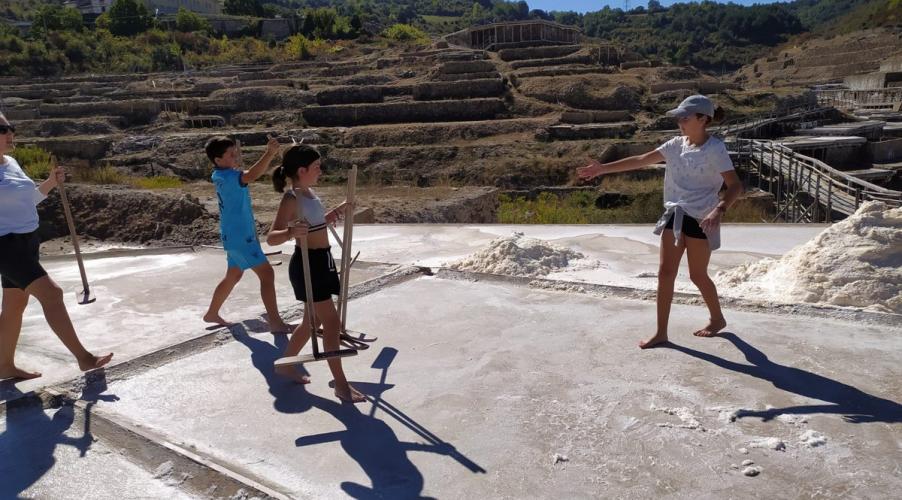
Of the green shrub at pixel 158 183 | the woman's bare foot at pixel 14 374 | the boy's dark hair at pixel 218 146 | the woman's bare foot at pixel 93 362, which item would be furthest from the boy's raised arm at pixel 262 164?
the green shrub at pixel 158 183

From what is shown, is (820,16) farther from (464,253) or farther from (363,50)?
(464,253)

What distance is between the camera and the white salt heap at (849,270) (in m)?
4.44

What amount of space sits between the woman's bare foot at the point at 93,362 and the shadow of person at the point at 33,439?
0.48 feet

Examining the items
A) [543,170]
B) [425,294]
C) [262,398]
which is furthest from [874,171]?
[262,398]

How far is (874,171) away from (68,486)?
2709cm

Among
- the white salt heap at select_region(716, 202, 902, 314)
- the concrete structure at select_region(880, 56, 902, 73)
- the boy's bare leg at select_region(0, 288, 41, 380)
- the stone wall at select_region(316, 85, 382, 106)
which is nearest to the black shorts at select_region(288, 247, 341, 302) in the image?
the boy's bare leg at select_region(0, 288, 41, 380)

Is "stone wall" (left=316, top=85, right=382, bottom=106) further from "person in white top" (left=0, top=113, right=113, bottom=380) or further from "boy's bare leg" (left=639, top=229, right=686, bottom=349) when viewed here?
"boy's bare leg" (left=639, top=229, right=686, bottom=349)

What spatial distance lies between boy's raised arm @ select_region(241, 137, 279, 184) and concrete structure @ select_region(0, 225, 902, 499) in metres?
1.10

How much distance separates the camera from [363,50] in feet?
193

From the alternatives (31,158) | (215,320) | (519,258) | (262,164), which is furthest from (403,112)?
(262,164)

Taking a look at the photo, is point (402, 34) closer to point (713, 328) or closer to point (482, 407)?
point (713, 328)

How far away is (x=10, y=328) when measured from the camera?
382cm

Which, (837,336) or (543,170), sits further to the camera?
(543,170)

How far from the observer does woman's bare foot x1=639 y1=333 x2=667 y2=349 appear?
13.1 feet
